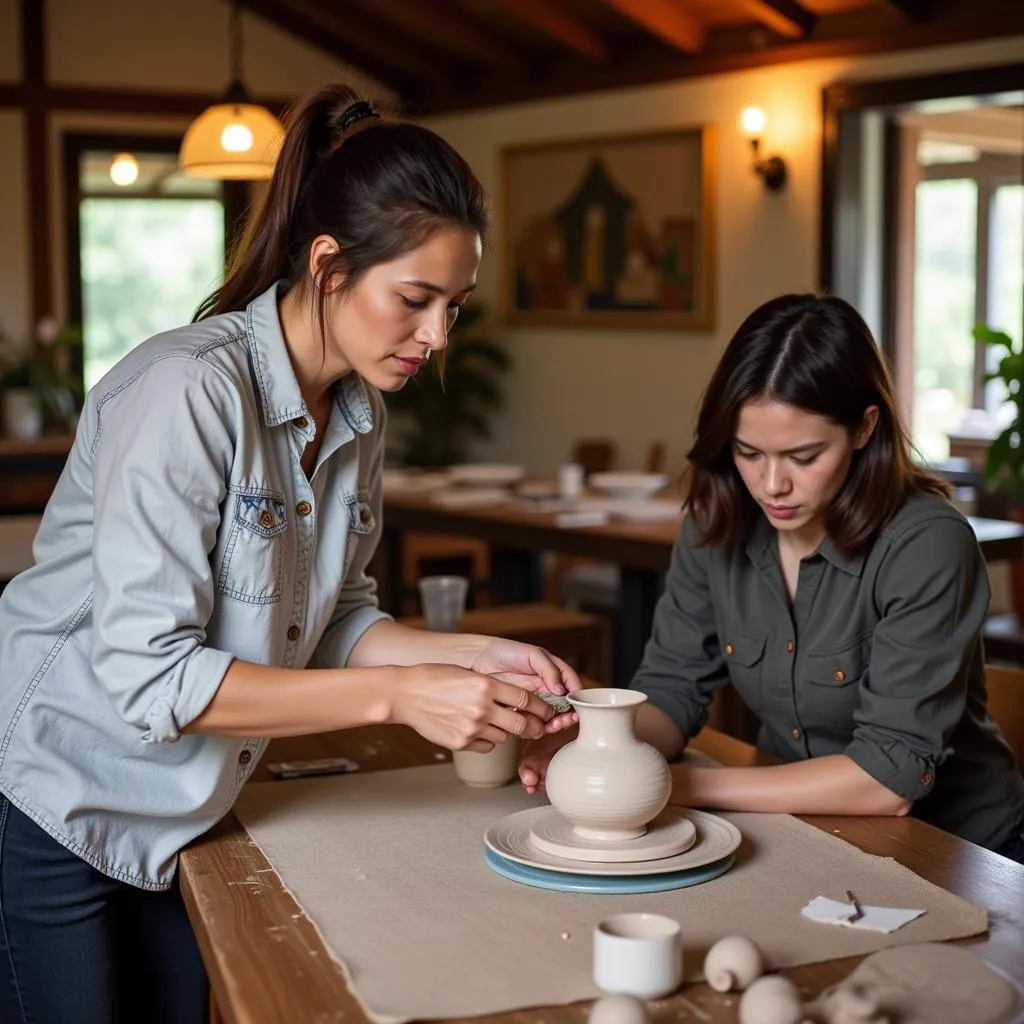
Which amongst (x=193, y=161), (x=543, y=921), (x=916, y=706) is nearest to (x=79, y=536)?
(x=543, y=921)

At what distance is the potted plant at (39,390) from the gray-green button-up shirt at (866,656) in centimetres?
497

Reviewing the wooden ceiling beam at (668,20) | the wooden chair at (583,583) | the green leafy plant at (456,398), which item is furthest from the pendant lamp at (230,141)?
the green leafy plant at (456,398)

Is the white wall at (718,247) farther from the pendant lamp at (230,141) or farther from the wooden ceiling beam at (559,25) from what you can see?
the pendant lamp at (230,141)

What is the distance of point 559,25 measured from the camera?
6.74 meters

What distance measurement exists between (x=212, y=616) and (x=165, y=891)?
1.12ft

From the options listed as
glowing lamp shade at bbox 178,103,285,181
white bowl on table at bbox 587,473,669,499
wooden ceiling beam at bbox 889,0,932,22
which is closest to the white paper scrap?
glowing lamp shade at bbox 178,103,285,181

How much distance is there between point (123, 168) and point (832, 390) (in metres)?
6.65

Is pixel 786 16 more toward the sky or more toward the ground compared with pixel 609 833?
more toward the sky

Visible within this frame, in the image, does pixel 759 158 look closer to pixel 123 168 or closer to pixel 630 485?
pixel 630 485

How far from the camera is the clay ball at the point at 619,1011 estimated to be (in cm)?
112

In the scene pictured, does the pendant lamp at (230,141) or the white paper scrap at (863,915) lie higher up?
the pendant lamp at (230,141)

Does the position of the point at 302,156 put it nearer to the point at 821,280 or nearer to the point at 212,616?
the point at 212,616

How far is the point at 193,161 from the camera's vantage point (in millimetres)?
4312

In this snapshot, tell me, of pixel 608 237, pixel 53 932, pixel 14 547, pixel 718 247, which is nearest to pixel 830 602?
pixel 53 932
